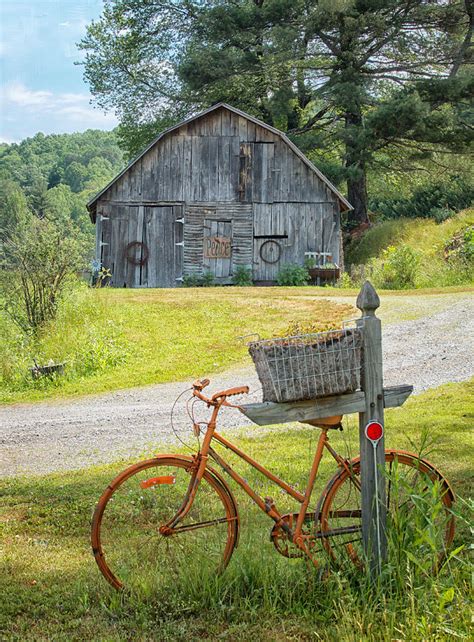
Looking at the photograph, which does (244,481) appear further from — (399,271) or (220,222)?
(220,222)

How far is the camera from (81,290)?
Result: 59.2 feet

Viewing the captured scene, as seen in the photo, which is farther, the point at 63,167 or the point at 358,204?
the point at 63,167

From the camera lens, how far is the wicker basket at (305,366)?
426 centimetres

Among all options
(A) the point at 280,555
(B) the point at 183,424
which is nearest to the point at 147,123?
(B) the point at 183,424

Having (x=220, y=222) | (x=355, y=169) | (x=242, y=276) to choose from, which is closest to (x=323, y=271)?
(x=242, y=276)

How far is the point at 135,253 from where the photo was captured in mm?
27891

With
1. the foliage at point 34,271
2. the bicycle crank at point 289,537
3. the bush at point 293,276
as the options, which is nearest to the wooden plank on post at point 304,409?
the bicycle crank at point 289,537

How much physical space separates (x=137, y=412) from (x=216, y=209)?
1712cm

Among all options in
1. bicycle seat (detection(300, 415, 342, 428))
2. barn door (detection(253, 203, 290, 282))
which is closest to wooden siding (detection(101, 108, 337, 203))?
barn door (detection(253, 203, 290, 282))

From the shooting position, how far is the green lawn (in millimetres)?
14516

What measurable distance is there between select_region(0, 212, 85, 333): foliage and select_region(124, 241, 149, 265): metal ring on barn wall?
1081 cm

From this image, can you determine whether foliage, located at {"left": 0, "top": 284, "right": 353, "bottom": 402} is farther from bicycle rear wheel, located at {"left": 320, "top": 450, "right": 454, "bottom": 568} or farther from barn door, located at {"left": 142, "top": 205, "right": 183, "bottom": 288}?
bicycle rear wheel, located at {"left": 320, "top": 450, "right": 454, "bottom": 568}

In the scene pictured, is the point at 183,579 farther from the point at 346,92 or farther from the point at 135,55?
the point at 135,55

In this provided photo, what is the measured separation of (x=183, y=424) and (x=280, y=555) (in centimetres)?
573
